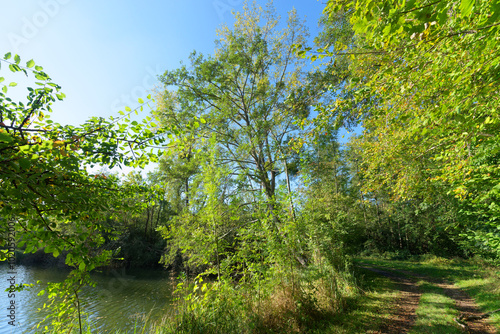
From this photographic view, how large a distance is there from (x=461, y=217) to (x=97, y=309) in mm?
16252

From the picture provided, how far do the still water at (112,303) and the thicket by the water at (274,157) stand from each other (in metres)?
2.31

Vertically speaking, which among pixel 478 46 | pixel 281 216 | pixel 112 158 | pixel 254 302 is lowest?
pixel 254 302

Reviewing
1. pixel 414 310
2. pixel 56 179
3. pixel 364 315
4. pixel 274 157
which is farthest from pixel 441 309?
pixel 56 179

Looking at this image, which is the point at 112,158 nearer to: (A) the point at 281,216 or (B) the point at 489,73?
(A) the point at 281,216

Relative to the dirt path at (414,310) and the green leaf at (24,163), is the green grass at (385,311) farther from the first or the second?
the green leaf at (24,163)

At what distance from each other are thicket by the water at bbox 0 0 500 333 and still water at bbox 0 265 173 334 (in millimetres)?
2314

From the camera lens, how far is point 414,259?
19.2 meters

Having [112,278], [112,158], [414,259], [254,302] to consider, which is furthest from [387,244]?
[112,158]

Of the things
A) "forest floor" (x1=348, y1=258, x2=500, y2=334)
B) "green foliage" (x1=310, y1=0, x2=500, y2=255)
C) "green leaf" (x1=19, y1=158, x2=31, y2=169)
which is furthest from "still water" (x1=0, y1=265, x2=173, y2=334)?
"green foliage" (x1=310, y1=0, x2=500, y2=255)

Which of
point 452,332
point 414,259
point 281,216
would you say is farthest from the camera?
point 414,259

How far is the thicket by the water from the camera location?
5.70 ft

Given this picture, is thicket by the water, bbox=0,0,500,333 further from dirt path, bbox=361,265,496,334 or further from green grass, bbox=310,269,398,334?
dirt path, bbox=361,265,496,334

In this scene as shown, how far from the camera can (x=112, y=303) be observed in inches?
424

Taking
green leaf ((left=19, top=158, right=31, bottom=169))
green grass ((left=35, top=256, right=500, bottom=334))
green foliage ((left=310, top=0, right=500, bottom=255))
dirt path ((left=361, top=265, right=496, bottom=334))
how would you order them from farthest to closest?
dirt path ((left=361, top=265, right=496, bottom=334)) < green grass ((left=35, top=256, right=500, bottom=334)) < green foliage ((left=310, top=0, right=500, bottom=255)) < green leaf ((left=19, top=158, right=31, bottom=169))
